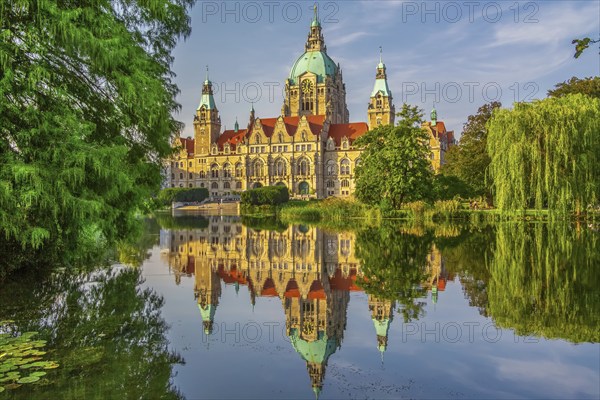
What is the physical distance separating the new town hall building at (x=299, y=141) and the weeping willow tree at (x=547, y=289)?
71.5m

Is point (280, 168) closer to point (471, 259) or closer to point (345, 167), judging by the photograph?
point (345, 167)

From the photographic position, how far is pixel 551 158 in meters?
28.2

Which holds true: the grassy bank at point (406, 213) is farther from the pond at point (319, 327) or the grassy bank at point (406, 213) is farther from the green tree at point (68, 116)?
the green tree at point (68, 116)

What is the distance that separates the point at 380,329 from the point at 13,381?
5.01 metres

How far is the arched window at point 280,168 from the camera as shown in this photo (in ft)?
316

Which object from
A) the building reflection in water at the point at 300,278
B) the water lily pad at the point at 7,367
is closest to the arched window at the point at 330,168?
the building reflection in water at the point at 300,278

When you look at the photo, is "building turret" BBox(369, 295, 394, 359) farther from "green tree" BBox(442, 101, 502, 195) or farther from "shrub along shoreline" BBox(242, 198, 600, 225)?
"green tree" BBox(442, 101, 502, 195)

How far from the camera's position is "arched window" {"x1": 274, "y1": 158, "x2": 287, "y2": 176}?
96.2 metres

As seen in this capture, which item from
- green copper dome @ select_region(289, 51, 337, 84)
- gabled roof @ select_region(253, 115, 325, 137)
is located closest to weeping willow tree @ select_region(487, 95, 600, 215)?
gabled roof @ select_region(253, 115, 325, 137)

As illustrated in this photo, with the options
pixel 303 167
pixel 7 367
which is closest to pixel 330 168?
pixel 303 167

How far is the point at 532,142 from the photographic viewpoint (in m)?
28.5

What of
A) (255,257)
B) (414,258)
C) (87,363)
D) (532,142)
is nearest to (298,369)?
(87,363)

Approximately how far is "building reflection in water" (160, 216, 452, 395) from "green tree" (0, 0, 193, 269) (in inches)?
112

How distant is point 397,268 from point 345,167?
80.1 meters
